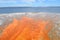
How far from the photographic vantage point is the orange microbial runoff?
4.82 feet

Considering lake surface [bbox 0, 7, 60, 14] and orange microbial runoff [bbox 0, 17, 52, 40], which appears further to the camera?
lake surface [bbox 0, 7, 60, 14]

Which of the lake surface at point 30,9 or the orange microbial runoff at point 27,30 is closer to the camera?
the orange microbial runoff at point 27,30

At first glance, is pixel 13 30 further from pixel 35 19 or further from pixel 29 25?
pixel 35 19

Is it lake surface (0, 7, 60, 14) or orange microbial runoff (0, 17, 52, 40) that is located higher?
lake surface (0, 7, 60, 14)

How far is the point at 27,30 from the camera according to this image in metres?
1.51

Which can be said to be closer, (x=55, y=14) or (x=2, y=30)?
(x=2, y=30)

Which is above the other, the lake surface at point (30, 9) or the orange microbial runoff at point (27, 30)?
the lake surface at point (30, 9)

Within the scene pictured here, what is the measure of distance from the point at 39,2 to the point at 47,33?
16.5 inches

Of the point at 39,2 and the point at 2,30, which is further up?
the point at 39,2

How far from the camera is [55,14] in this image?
1.60 m

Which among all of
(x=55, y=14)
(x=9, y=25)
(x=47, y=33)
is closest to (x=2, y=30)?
(x=9, y=25)

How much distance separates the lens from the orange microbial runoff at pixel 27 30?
1469 millimetres

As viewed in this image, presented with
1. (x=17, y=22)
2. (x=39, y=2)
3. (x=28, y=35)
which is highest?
(x=39, y=2)

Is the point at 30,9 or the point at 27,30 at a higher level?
the point at 30,9
